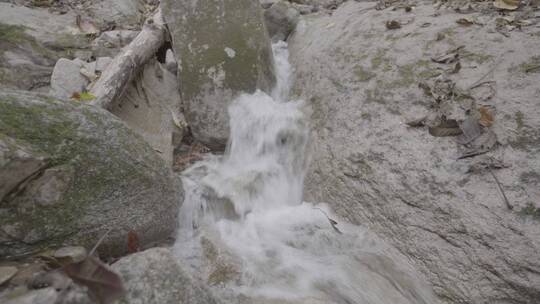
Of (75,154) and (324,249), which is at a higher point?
(75,154)

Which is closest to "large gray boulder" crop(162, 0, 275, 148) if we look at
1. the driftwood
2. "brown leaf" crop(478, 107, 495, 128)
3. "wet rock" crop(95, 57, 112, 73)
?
the driftwood

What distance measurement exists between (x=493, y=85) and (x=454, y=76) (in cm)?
35

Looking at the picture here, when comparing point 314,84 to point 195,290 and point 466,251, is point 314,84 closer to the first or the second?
point 466,251

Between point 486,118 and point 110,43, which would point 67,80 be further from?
point 486,118

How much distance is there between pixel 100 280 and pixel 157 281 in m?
0.48

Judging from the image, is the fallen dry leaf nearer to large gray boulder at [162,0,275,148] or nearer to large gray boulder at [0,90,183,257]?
large gray boulder at [162,0,275,148]

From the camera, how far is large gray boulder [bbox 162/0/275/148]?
159 inches

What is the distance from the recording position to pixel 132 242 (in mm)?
2395

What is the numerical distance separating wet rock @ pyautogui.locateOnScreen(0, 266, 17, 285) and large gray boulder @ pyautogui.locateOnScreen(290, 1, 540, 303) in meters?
2.40

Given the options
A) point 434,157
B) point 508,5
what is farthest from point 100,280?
point 508,5

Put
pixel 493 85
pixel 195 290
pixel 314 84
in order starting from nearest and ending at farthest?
pixel 195 290 < pixel 493 85 < pixel 314 84

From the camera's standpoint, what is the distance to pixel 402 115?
9.67ft

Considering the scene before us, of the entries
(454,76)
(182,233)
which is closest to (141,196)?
(182,233)

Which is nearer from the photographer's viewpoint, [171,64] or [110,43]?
[171,64]
